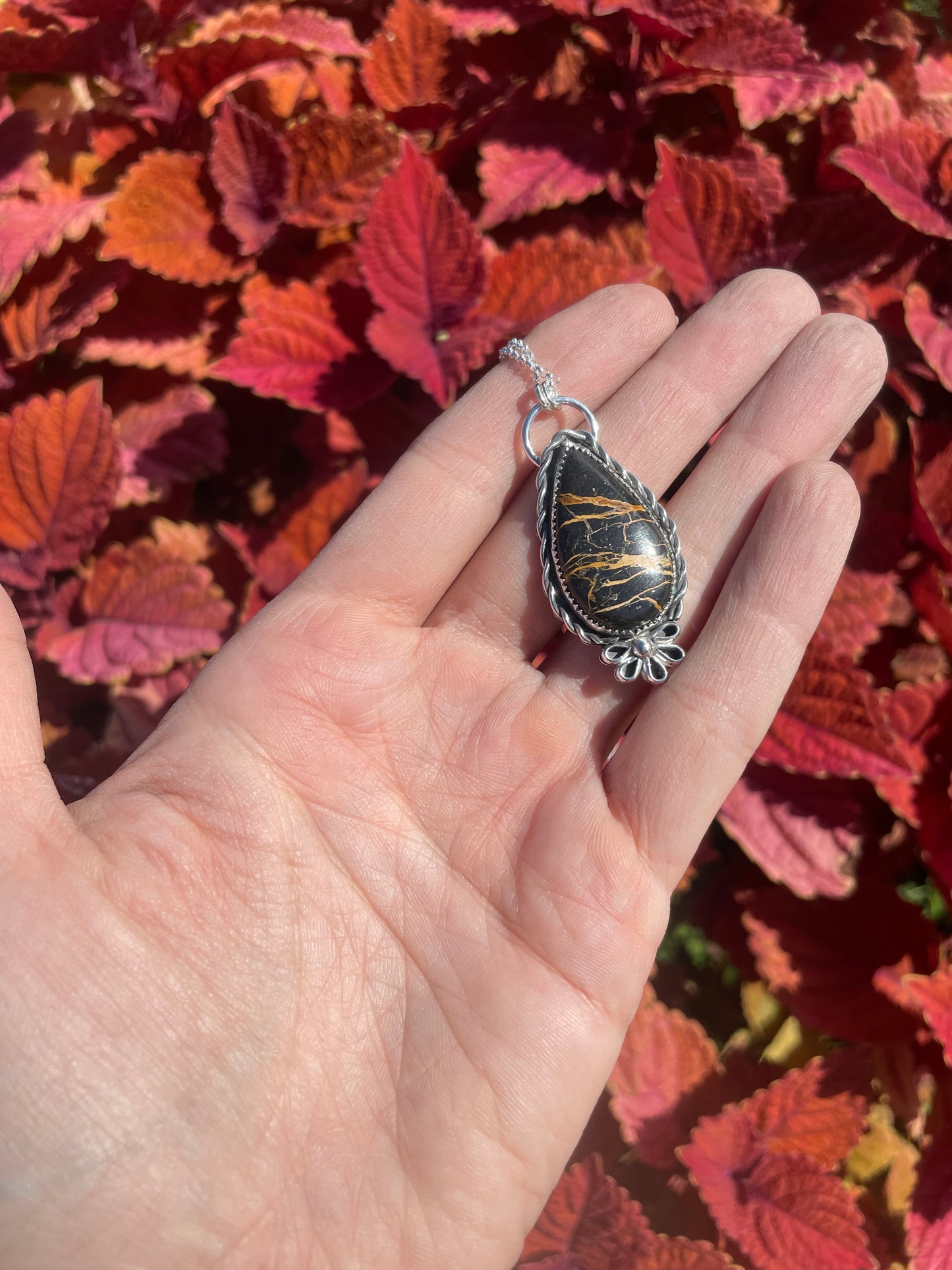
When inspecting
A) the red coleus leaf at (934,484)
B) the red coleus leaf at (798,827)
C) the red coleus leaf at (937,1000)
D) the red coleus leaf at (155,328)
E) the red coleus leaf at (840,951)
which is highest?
the red coleus leaf at (155,328)

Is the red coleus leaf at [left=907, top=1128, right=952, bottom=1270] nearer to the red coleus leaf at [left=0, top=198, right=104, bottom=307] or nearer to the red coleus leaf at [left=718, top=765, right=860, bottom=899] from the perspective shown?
the red coleus leaf at [left=718, top=765, right=860, bottom=899]

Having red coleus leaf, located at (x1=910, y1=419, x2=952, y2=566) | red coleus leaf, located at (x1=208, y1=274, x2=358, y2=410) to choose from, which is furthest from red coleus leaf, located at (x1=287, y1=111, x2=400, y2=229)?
red coleus leaf, located at (x1=910, y1=419, x2=952, y2=566)

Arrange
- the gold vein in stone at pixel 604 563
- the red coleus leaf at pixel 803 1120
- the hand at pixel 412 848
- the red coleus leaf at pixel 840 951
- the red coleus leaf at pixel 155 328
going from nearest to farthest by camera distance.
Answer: the hand at pixel 412 848 → the gold vein in stone at pixel 604 563 → the red coleus leaf at pixel 803 1120 → the red coleus leaf at pixel 840 951 → the red coleus leaf at pixel 155 328

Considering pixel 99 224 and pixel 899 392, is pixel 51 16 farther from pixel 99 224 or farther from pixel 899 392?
pixel 899 392

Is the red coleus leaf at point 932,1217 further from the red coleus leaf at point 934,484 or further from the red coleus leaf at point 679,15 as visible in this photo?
the red coleus leaf at point 679,15

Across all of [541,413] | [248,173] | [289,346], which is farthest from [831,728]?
[248,173]

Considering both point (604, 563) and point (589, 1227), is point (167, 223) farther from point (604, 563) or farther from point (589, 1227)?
point (589, 1227)

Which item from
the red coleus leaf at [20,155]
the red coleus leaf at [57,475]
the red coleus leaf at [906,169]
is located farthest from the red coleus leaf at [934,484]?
the red coleus leaf at [20,155]
